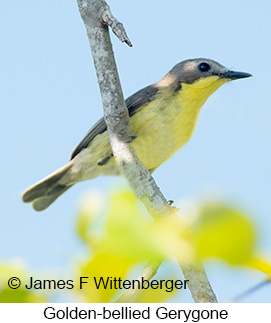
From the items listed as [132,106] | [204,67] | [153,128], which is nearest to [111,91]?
[153,128]

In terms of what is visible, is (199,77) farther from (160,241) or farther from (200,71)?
(160,241)

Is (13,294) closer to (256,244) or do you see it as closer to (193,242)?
(193,242)

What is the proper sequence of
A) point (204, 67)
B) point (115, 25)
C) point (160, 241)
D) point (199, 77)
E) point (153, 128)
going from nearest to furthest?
point (160, 241) → point (115, 25) → point (153, 128) → point (199, 77) → point (204, 67)

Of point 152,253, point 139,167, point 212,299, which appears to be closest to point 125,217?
point 152,253

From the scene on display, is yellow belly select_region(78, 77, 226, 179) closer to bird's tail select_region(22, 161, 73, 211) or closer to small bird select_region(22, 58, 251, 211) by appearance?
small bird select_region(22, 58, 251, 211)

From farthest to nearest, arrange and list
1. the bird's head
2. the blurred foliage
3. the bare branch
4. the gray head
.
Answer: the gray head
the bird's head
the bare branch
the blurred foliage

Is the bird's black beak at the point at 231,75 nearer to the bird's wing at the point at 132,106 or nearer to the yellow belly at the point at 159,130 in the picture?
the yellow belly at the point at 159,130

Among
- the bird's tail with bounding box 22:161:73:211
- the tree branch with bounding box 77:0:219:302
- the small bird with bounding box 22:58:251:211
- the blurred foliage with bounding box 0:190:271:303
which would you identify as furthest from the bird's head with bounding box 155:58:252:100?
the blurred foliage with bounding box 0:190:271:303
